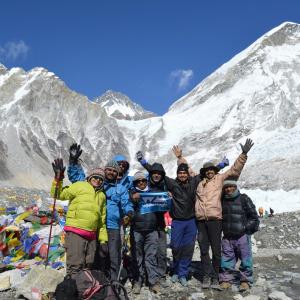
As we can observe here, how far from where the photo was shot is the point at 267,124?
303 feet

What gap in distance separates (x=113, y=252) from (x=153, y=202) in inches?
41.6

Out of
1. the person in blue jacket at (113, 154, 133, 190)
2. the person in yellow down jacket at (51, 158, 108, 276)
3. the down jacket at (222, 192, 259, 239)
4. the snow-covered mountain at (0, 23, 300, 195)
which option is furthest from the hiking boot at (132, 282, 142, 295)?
the snow-covered mountain at (0, 23, 300, 195)

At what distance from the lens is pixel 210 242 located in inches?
301

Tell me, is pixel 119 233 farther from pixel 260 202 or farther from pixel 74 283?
pixel 260 202

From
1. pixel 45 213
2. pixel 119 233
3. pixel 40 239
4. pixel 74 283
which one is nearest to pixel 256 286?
pixel 119 233

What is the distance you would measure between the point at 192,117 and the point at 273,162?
3971cm

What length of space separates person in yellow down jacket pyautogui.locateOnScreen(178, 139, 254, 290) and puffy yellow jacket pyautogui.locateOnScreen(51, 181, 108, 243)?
1.76 metres

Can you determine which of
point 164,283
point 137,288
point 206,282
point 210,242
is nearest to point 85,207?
point 137,288

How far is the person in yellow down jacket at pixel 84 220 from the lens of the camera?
6.29 meters

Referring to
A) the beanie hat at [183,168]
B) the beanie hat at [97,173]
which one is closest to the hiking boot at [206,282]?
the beanie hat at [183,168]

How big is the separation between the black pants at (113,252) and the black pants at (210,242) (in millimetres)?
1474

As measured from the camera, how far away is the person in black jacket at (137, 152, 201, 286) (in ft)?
25.2

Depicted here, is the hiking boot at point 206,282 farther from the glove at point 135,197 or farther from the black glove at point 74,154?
the black glove at point 74,154

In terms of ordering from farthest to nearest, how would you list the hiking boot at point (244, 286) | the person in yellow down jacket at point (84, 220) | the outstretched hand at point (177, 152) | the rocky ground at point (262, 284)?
the outstretched hand at point (177, 152), the hiking boot at point (244, 286), the rocky ground at point (262, 284), the person in yellow down jacket at point (84, 220)
